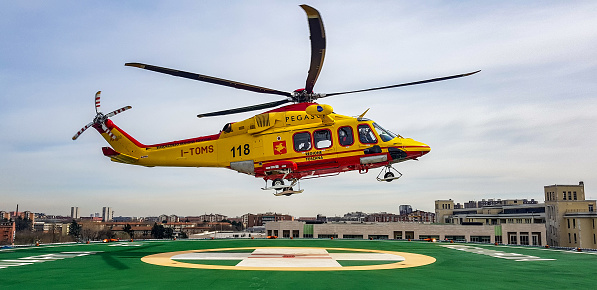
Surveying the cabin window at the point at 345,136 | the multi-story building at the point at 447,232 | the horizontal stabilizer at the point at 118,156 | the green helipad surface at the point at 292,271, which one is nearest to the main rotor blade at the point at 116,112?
the horizontal stabilizer at the point at 118,156

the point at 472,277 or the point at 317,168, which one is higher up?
the point at 317,168

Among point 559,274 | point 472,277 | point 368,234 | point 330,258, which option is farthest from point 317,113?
point 368,234

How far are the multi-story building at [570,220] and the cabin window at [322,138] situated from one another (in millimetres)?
88655

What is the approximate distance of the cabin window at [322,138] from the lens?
26.5 meters

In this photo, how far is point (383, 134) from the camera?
2656 cm

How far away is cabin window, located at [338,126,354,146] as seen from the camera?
26344mm

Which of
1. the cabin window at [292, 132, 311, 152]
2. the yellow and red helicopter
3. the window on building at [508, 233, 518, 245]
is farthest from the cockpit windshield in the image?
the window on building at [508, 233, 518, 245]

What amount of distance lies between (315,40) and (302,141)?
29.6ft

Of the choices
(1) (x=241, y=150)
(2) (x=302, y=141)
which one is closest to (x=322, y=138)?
(2) (x=302, y=141)

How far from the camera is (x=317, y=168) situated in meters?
26.8

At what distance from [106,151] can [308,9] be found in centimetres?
2062

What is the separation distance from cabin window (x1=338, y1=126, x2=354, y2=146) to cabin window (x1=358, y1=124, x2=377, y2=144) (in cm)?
64

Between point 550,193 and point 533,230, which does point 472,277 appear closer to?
point 533,230

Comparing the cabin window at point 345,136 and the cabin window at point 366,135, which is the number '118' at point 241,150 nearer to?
the cabin window at point 345,136
